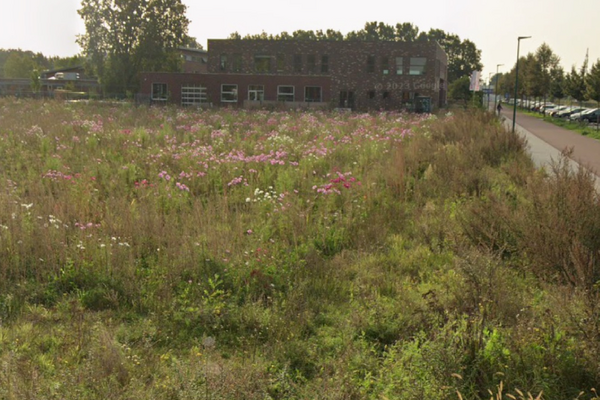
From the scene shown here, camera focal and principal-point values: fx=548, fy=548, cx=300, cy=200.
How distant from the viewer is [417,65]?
55.4m

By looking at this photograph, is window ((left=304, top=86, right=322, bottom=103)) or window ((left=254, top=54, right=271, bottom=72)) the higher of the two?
window ((left=254, top=54, right=271, bottom=72))

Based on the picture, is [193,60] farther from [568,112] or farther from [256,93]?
[568,112]

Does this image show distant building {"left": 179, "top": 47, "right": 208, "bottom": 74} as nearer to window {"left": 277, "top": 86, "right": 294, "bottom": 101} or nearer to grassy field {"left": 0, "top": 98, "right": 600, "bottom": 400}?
window {"left": 277, "top": 86, "right": 294, "bottom": 101}

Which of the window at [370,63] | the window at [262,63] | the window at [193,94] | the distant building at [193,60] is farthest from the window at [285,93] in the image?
the distant building at [193,60]

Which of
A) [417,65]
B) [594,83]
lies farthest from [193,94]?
[594,83]

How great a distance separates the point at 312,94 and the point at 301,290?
155ft

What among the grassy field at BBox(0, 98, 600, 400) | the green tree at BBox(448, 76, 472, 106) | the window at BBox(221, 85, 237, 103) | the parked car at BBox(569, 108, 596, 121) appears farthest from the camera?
the green tree at BBox(448, 76, 472, 106)

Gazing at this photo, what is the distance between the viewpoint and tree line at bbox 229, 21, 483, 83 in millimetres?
108125

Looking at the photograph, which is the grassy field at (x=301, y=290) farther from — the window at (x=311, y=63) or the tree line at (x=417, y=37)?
the tree line at (x=417, y=37)

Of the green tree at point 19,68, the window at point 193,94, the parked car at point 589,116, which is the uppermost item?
the green tree at point 19,68

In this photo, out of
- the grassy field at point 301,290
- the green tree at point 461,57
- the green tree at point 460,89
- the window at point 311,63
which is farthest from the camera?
the green tree at point 461,57

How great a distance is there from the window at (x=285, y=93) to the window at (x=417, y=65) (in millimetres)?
12731

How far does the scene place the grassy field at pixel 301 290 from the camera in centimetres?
451

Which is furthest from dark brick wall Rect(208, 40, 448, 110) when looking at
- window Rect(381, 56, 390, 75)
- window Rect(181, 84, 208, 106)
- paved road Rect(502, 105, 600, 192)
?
paved road Rect(502, 105, 600, 192)
